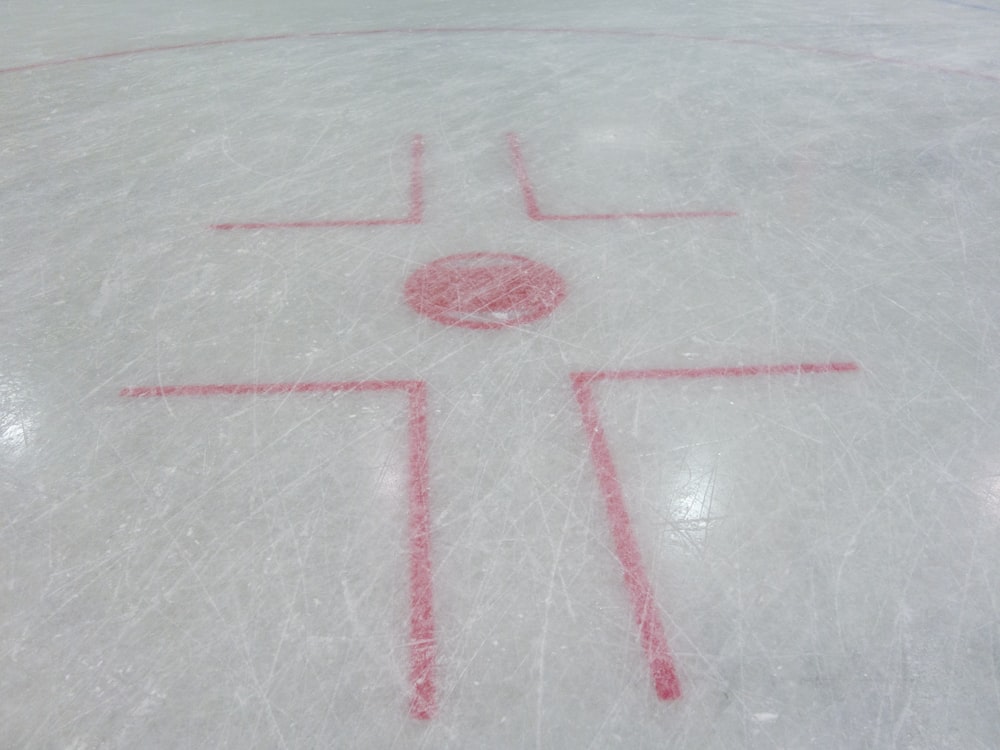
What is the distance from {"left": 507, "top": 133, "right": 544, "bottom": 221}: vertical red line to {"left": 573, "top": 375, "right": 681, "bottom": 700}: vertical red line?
1.70 m

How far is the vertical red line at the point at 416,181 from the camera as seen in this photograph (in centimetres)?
473

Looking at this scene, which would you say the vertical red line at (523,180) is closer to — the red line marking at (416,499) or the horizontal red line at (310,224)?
the horizontal red line at (310,224)

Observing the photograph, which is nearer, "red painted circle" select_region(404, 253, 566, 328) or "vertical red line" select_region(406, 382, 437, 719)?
"vertical red line" select_region(406, 382, 437, 719)

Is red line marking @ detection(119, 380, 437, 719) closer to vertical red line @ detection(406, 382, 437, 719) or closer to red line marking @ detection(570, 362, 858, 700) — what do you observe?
vertical red line @ detection(406, 382, 437, 719)

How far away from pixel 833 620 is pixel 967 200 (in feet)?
11.4

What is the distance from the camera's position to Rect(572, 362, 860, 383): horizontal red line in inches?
134

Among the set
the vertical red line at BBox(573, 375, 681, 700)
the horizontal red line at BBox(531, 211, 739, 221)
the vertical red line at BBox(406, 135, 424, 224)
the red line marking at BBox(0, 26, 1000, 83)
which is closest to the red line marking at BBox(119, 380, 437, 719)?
the vertical red line at BBox(573, 375, 681, 700)

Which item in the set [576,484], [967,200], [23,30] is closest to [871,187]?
[967,200]

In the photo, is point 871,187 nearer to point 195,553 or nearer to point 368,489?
point 368,489

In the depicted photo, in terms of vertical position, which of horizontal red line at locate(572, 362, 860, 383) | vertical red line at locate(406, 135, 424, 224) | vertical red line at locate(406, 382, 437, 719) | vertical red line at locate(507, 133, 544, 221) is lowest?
horizontal red line at locate(572, 362, 860, 383)

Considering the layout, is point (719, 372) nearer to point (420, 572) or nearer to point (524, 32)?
point (420, 572)

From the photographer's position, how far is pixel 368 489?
2.84 meters

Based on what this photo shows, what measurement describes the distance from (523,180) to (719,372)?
218 cm

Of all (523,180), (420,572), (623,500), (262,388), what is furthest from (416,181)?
(420,572)
